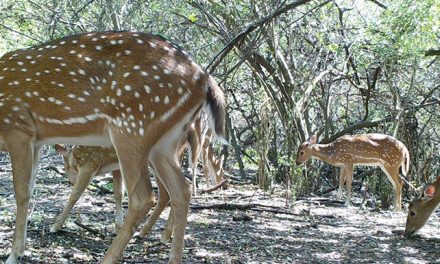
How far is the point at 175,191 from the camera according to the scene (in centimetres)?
490

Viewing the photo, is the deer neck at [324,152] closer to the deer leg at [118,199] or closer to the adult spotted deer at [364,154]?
the adult spotted deer at [364,154]

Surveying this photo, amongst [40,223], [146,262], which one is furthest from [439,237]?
[40,223]

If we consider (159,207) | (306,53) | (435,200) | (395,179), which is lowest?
(159,207)

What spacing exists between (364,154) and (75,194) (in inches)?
271

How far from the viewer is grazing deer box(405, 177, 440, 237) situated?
24.5ft

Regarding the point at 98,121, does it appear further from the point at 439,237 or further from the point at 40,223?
the point at 439,237

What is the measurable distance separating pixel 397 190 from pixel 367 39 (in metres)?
2.74

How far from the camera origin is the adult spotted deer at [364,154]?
11273mm

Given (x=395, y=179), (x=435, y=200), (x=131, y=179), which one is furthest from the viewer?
(x=395, y=179)

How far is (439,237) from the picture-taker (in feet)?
23.9

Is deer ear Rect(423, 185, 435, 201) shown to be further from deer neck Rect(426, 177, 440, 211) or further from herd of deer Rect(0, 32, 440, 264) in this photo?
herd of deer Rect(0, 32, 440, 264)

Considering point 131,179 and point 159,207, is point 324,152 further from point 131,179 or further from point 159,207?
point 131,179

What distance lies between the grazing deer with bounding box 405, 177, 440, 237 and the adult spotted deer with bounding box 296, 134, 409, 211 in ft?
9.19

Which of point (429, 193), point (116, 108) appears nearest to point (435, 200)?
point (429, 193)
